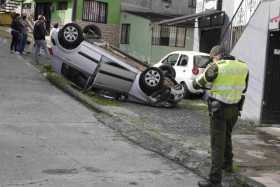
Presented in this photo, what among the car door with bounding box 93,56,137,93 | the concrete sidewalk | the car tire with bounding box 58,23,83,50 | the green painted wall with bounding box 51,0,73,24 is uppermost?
the green painted wall with bounding box 51,0,73,24

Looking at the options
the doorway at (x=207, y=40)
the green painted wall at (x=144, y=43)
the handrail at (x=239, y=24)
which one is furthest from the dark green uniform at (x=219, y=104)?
the green painted wall at (x=144, y=43)

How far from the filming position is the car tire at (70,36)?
14.4 metres

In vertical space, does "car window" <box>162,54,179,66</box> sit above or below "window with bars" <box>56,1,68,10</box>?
below

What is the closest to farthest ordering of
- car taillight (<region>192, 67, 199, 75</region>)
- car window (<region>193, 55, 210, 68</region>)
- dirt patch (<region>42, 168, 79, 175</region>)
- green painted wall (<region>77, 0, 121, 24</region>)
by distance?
1. dirt patch (<region>42, 168, 79, 175</region>)
2. car taillight (<region>192, 67, 199, 75</region>)
3. car window (<region>193, 55, 210, 68</region>)
4. green painted wall (<region>77, 0, 121, 24</region>)

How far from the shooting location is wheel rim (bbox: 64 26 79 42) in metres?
14.4

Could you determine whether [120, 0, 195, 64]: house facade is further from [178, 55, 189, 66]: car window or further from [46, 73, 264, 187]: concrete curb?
[46, 73, 264, 187]: concrete curb

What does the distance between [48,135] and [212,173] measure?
12.1ft

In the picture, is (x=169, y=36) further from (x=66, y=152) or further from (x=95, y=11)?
(x=66, y=152)

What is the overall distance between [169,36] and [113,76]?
22.9 meters

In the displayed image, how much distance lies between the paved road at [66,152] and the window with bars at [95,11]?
23.9 meters

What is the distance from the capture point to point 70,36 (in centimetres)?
1445

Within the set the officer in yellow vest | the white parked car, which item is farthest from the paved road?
the white parked car

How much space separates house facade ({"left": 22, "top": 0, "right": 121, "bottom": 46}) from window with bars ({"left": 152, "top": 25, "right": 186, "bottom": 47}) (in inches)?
120

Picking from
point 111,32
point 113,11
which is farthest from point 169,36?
point 113,11
